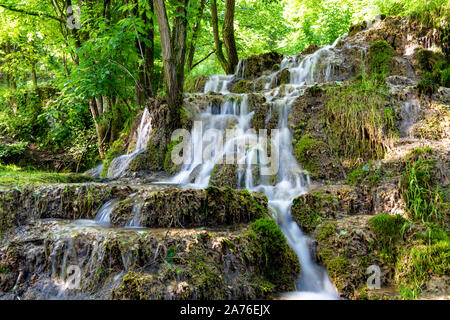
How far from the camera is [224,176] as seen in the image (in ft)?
17.7

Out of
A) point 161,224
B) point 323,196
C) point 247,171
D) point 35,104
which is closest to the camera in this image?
point 161,224

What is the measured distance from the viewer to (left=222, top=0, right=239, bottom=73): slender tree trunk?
10.2m

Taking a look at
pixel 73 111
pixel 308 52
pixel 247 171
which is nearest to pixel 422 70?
pixel 308 52

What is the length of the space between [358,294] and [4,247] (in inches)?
152

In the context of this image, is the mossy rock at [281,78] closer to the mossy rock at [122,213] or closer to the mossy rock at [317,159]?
the mossy rock at [317,159]

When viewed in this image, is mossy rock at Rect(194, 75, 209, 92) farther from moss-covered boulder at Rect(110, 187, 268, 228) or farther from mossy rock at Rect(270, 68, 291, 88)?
moss-covered boulder at Rect(110, 187, 268, 228)

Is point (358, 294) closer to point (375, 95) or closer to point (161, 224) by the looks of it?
point (161, 224)

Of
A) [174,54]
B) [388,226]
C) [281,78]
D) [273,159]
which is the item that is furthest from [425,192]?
[281,78]

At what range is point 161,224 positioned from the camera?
3.69 m

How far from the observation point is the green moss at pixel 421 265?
9.78 feet

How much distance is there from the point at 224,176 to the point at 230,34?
290 inches

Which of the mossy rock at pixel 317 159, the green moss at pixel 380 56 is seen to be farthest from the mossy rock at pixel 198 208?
the green moss at pixel 380 56

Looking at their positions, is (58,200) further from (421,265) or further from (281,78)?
(281,78)

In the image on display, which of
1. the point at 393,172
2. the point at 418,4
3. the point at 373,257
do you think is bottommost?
the point at 373,257
